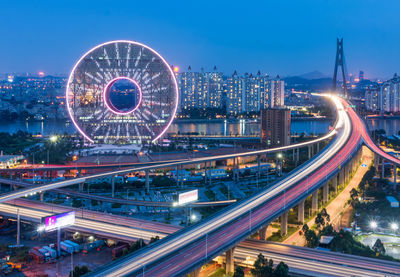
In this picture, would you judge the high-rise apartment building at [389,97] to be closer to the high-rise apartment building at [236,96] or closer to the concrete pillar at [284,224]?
the high-rise apartment building at [236,96]

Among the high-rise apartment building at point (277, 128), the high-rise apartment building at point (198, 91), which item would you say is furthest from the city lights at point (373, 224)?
the high-rise apartment building at point (198, 91)

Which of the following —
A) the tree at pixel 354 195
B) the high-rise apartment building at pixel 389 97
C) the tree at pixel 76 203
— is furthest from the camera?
the high-rise apartment building at pixel 389 97

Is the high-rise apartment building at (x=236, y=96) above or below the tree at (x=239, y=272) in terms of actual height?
above

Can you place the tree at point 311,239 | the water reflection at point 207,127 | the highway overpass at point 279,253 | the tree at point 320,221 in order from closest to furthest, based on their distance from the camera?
the highway overpass at point 279,253, the tree at point 311,239, the tree at point 320,221, the water reflection at point 207,127

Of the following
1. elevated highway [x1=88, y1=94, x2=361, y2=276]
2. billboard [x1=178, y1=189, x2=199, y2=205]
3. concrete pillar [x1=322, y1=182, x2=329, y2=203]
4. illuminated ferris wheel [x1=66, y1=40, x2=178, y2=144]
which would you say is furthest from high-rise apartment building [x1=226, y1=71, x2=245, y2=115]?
billboard [x1=178, y1=189, x2=199, y2=205]

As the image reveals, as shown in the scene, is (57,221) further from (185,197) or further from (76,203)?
(76,203)

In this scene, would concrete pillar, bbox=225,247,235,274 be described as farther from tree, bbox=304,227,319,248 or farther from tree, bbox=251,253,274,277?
tree, bbox=304,227,319,248
